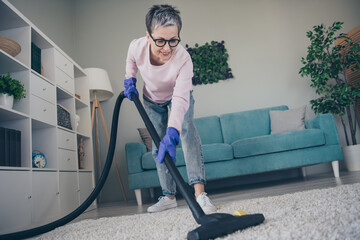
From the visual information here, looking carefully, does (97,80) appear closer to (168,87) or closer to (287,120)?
(168,87)

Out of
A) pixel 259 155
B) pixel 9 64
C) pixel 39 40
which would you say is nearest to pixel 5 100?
pixel 9 64

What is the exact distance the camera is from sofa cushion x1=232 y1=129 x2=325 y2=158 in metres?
2.65

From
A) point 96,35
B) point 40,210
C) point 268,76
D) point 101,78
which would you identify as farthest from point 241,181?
point 96,35

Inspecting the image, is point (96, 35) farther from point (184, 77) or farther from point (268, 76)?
point (184, 77)

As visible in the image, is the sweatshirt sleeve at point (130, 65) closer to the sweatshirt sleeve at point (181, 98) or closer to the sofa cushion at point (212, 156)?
the sweatshirt sleeve at point (181, 98)

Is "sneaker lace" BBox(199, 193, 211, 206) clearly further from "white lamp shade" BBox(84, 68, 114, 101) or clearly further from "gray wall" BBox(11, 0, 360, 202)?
"gray wall" BBox(11, 0, 360, 202)

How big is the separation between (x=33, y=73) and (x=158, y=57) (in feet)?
3.79

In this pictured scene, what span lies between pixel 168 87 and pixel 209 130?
1948 mm

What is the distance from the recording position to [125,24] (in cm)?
418

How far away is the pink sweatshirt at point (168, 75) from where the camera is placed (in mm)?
1369

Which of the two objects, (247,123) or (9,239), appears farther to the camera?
(247,123)

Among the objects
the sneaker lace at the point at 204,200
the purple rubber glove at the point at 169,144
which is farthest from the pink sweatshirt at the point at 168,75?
the sneaker lace at the point at 204,200

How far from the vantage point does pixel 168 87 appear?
5.22 ft

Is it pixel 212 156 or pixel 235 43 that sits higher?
pixel 235 43
